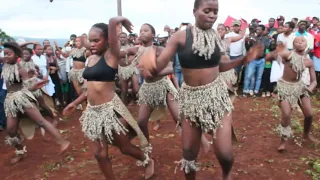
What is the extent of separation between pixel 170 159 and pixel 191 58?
246 cm

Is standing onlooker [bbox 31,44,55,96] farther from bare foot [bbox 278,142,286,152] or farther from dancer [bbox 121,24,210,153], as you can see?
bare foot [bbox 278,142,286,152]

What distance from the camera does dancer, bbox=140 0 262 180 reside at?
125 inches

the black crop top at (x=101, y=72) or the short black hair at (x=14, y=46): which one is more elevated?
the short black hair at (x=14, y=46)

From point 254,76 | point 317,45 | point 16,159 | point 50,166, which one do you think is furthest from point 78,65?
point 317,45

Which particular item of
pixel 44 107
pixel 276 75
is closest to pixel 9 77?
pixel 44 107

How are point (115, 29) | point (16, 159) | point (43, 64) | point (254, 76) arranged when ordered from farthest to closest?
point (254, 76), point (43, 64), point (16, 159), point (115, 29)

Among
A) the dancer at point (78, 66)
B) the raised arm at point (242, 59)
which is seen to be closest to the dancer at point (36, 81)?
the dancer at point (78, 66)

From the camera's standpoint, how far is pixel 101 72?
146 inches

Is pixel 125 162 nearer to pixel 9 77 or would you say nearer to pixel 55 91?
pixel 9 77

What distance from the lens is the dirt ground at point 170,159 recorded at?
4.63 m

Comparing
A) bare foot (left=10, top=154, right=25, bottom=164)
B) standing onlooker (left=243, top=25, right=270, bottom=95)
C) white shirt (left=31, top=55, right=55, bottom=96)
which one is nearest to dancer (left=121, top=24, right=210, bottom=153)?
bare foot (left=10, top=154, right=25, bottom=164)

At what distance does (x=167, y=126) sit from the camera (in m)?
7.41

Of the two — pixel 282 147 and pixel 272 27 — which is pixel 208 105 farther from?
pixel 272 27

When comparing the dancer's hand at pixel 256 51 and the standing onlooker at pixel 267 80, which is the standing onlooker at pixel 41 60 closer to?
the standing onlooker at pixel 267 80
